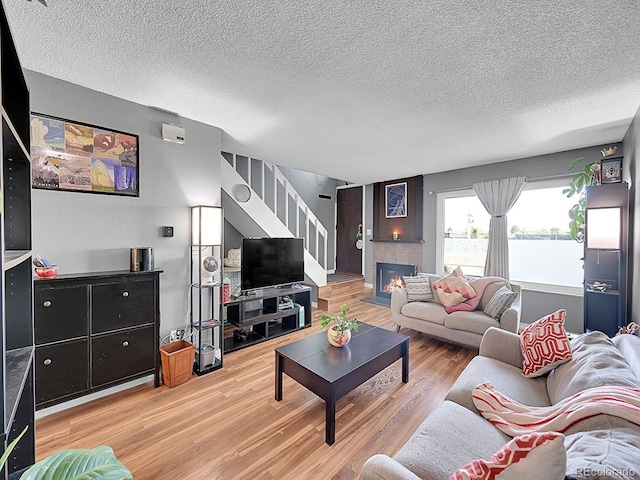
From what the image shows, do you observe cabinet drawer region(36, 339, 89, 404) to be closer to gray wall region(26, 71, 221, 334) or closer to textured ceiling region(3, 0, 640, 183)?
gray wall region(26, 71, 221, 334)

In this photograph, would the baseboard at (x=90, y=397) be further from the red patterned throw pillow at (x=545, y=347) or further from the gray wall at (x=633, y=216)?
the gray wall at (x=633, y=216)

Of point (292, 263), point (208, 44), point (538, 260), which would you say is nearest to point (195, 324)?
→ point (292, 263)

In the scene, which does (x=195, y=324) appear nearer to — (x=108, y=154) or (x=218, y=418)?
(x=218, y=418)

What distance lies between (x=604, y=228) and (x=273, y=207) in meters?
4.41

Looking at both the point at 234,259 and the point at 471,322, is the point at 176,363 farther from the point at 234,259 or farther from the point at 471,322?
the point at 471,322

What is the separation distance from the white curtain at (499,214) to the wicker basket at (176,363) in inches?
164

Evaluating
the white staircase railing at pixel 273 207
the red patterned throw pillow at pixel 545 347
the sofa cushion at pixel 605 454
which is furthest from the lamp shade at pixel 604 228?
the white staircase railing at pixel 273 207

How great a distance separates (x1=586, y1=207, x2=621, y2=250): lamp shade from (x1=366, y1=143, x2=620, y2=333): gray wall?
3.70 feet

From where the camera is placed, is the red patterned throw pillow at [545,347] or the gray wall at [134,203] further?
the gray wall at [134,203]

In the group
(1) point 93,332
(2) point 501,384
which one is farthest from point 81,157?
(2) point 501,384

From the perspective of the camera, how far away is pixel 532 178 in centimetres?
388

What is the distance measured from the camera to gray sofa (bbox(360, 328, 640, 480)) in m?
0.76

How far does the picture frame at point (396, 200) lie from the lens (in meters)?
5.45

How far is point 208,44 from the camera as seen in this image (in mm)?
1638
